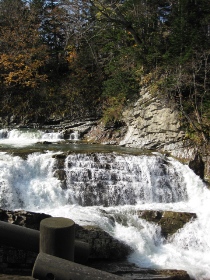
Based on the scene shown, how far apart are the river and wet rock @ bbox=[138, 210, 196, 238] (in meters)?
0.14

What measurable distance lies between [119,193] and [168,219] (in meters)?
2.18

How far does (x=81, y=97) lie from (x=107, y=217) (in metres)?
12.0

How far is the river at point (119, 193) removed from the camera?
8633mm

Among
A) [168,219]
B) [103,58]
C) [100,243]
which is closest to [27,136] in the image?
[103,58]

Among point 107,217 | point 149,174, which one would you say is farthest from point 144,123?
point 107,217

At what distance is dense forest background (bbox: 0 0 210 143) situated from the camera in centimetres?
1474

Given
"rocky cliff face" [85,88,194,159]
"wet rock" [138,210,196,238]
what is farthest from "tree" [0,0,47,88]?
"wet rock" [138,210,196,238]

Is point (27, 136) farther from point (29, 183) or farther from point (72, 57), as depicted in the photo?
point (72, 57)

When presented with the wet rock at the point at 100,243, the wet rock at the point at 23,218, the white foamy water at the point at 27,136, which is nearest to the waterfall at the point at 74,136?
the white foamy water at the point at 27,136

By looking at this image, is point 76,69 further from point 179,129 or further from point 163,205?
point 163,205

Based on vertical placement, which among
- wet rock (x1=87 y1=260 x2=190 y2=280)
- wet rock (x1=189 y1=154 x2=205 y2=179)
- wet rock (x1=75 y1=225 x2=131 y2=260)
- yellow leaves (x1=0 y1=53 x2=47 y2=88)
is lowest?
wet rock (x1=87 y1=260 x2=190 y2=280)

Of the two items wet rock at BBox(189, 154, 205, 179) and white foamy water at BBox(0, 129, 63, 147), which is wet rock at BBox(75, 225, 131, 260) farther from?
white foamy water at BBox(0, 129, 63, 147)

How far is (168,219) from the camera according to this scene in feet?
29.8

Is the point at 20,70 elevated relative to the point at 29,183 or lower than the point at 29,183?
elevated
